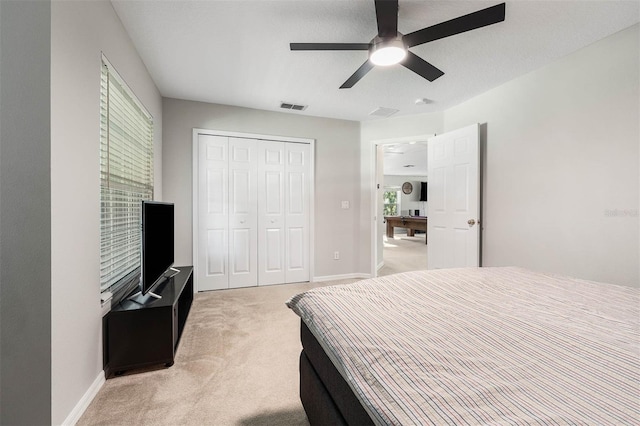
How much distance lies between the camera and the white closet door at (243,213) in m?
3.79

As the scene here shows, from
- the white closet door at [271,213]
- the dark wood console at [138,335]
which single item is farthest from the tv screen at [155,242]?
the white closet door at [271,213]

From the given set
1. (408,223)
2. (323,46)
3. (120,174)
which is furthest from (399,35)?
(408,223)

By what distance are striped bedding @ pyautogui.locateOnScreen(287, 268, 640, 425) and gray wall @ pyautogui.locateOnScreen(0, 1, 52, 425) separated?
114cm

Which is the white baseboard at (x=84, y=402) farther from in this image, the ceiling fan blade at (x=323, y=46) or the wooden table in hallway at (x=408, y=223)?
the wooden table in hallway at (x=408, y=223)

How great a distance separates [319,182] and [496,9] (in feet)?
9.39

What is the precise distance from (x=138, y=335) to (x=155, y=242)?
2.22ft

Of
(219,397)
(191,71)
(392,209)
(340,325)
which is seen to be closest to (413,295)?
(340,325)

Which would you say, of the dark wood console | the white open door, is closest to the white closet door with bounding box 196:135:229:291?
the dark wood console

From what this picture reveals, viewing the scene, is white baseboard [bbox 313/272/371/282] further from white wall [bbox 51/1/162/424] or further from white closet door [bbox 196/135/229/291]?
white wall [bbox 51/1/162/424]

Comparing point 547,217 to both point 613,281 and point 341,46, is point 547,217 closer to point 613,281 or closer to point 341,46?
point 613,281

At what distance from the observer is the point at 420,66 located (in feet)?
6.98

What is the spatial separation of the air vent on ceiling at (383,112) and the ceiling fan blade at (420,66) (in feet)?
5.14

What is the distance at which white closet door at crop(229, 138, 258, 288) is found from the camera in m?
3.79

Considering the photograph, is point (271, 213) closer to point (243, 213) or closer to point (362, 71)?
point (243, 213)
